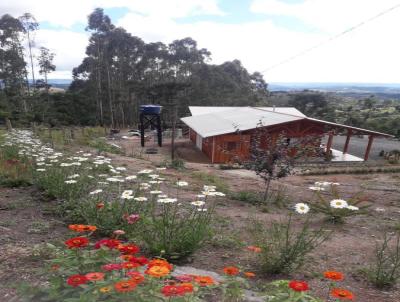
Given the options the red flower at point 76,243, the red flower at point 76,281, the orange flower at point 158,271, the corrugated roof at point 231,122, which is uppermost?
the orange flower at point 158,271

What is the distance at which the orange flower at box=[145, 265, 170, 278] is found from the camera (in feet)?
5.40

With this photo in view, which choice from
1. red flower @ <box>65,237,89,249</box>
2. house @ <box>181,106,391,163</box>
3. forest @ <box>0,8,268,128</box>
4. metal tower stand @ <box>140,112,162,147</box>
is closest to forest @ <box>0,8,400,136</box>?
forest @ <box>0,8,268,128</box>

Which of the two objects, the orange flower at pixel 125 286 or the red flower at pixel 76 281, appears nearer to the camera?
the orange flower at pixel 125 286

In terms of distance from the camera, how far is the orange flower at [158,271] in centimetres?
164

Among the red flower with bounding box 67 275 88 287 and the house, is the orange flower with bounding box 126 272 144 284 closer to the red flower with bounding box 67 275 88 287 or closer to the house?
the red flower with bounding box 67 275 88 287

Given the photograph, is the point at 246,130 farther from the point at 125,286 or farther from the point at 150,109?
the point at 125,286

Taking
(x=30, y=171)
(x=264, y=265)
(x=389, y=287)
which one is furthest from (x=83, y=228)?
(x=30, y=171)

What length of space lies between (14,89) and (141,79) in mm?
13660

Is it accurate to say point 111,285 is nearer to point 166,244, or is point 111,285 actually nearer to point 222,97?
point 166,244

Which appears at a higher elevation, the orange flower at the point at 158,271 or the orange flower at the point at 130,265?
the orange flower at the point at 158,271

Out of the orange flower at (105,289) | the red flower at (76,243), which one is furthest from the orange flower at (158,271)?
the red flower at (76,243)

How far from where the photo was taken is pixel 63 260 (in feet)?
6.77

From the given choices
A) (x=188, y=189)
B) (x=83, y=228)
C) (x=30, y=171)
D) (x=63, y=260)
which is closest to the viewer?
(x=63, y=260)

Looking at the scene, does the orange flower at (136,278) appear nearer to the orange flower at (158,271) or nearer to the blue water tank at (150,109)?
the orange flower at (158,271)
